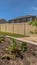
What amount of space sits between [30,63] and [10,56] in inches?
30.8

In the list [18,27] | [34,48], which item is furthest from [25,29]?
[34,48]

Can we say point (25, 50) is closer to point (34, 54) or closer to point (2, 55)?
point (34, 54)

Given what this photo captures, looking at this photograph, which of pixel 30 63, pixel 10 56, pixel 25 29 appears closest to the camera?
pixel 30 63

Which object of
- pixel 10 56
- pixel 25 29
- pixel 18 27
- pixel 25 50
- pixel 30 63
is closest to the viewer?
pixel 30 63

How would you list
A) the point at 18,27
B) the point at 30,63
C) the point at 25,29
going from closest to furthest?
→ the point at 30,63, the point at 25,29, the point at 18,27

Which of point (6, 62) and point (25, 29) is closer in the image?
point (6, 62)

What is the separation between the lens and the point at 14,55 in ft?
19.1

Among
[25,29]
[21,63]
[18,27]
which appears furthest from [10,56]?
[18,27]

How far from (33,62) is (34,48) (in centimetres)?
94

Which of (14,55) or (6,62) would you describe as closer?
(6,62)

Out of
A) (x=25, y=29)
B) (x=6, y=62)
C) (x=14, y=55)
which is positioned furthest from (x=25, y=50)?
(x=25, y=29)

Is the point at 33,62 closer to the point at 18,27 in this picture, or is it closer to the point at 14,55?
the point at 14,55

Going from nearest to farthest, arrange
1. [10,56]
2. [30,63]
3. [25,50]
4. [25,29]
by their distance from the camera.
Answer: [30,63]
[10,56]
[25,50]
[25,29]

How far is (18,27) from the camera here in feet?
78.6
